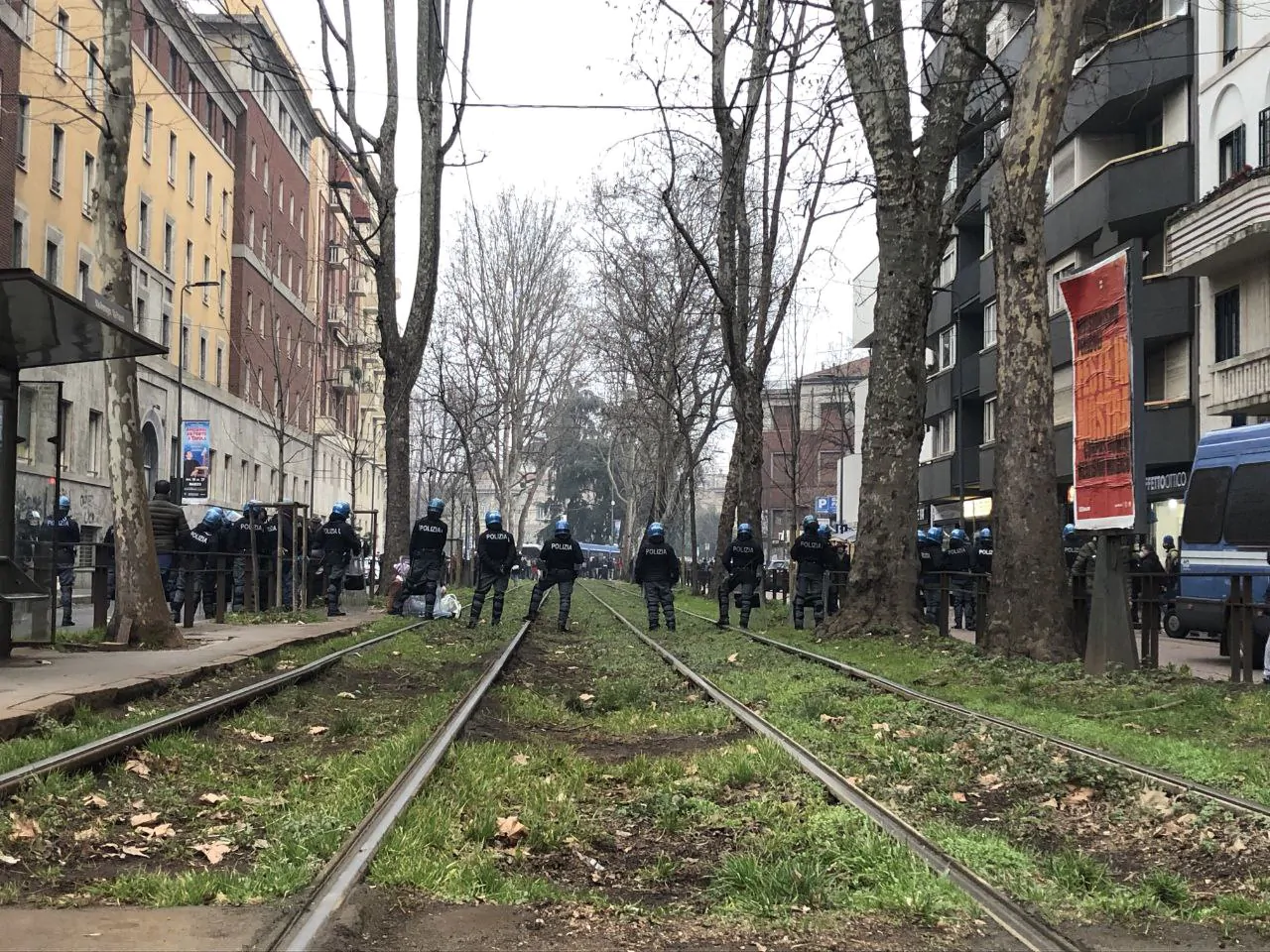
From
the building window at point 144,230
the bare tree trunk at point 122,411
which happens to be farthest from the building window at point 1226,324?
the building window at point 144,230

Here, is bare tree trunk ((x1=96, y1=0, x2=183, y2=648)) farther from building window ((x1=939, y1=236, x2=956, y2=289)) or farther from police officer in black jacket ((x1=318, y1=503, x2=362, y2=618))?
building window ((x1=939, y1=236, x2=956, y2=289))

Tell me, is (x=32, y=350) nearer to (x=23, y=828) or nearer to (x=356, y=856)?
(x=23, y=828)

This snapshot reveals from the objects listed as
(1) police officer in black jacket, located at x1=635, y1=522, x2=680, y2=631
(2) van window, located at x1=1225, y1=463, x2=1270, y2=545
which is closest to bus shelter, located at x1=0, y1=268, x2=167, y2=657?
(1) police officer in black jacket, located at x1=635, y1=522, x2=680, y2=631

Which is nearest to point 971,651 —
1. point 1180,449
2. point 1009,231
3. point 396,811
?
point 1009,231

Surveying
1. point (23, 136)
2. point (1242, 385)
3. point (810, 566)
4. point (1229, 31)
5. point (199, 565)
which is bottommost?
point (199, 565)

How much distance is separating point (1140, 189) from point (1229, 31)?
3.84 meters

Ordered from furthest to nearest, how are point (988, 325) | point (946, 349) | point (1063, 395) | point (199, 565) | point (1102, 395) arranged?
1. point (946, 349)
2. point (988, 325)
3. point (1063, 395)
4. point (199, 565)
5. point (1102, 395)

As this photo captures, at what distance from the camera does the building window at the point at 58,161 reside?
32.9 metres

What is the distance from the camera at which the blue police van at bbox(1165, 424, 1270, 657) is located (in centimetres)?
1705

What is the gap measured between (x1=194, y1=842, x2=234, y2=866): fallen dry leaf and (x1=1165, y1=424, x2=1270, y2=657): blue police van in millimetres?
13633

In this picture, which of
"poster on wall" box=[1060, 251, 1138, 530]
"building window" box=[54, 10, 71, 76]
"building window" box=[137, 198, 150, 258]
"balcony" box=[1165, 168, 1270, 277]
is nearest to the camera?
"poster on wall" box=[1060, 251, 1138, 530]

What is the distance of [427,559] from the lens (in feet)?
68.8

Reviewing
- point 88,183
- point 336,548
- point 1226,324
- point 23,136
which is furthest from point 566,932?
point 88,183

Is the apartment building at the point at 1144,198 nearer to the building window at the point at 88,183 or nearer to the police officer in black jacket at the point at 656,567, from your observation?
the police officer in black jacket at the point at 656,567
